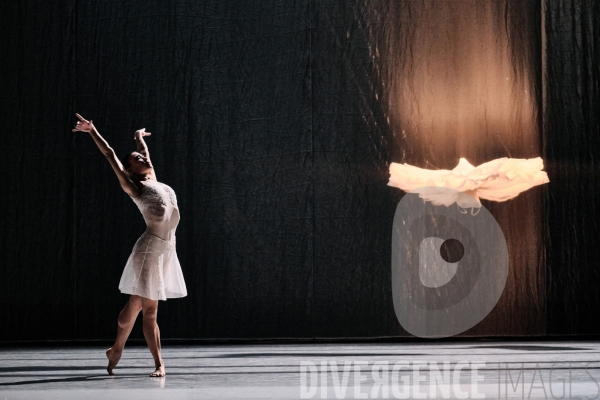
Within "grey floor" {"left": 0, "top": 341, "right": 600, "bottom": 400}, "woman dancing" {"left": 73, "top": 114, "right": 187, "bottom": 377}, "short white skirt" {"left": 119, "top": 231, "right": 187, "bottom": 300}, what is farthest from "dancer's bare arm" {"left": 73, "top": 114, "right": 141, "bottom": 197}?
"grey floor" {"left": 0, "top": 341, "right": 600, "bottom": 400}

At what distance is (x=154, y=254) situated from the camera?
3383mm

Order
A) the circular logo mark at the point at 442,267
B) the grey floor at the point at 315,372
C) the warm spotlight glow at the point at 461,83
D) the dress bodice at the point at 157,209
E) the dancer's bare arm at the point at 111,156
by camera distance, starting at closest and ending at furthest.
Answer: the grey floor at the point at 315,372
the dancer's bare arm at the point at 111,156
the dress bodice at the point at 157,209
the circular logo mark at the point at 442,267
the warm spotlight glow at the point at 461,83

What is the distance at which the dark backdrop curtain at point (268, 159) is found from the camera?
18.0ft

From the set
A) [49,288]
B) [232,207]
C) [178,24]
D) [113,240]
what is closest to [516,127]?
[232,207]

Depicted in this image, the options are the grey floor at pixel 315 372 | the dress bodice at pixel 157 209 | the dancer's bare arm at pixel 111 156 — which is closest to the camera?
the grey floor at pixel 315 372

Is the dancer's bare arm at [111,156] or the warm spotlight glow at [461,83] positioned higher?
the warm spotlight glow at [461,83]

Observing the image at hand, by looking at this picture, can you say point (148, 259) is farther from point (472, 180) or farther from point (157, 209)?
point (472, 180)

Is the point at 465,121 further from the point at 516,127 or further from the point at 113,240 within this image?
the point at 113,240

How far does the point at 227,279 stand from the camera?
216 inches

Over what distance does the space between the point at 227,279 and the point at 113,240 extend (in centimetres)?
84

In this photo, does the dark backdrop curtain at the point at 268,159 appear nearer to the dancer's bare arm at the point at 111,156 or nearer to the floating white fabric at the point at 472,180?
the floating white fabric at the point at 472,180

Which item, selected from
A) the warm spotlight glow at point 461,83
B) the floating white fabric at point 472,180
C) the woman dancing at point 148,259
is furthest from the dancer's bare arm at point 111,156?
the warm spotlight glow at point 461,83

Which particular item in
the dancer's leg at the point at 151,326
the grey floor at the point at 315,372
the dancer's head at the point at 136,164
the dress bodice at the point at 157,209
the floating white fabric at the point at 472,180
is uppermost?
the floating white fabric at the point at 472,180

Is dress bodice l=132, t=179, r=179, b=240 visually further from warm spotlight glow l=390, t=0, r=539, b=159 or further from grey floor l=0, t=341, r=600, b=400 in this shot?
warm spotlight glow l=390, t=0, r=539, b=159
